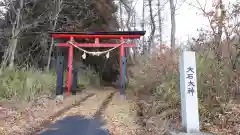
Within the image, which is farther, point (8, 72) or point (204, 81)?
point (8, 72)

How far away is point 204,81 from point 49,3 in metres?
11.5

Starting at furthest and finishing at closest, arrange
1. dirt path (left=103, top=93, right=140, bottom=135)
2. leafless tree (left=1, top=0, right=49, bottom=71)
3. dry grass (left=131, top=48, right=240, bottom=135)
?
leafless tree (left=1, top=0, right=49, bottom=71), dirt path (left=103, top=93, right=140, bottom=135), dry grass (left=131, top=48, right=240, bottom=135)

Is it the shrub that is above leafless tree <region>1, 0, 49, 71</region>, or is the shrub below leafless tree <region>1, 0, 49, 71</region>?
below

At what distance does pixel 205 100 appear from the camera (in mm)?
6848

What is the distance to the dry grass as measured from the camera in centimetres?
617

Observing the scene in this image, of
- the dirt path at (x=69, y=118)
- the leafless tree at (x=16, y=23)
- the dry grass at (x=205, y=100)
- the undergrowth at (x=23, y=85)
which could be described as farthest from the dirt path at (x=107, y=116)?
the leafless tree at (x=16, y=23)

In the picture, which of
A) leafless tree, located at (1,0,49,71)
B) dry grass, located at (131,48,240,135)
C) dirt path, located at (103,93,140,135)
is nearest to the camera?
dry grass, located at (131,48,240,135)

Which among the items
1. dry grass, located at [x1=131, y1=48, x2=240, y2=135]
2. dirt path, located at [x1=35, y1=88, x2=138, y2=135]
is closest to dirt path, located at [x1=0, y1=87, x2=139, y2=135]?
dirt path, located at [x1=35, y1=88, x2=138, y2=135]

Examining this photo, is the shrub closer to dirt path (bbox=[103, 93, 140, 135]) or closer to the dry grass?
dirt path (bbox=[103, 93, 140, 135])

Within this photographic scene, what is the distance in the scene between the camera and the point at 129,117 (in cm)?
767

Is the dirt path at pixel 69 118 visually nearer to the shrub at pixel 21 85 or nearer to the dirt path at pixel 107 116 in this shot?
the dirt path at pixel 107 116

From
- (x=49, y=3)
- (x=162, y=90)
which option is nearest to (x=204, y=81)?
(x=162, y=90)

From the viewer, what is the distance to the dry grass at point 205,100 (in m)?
6.17

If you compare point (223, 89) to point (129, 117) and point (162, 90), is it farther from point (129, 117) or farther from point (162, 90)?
point (129, 117)
